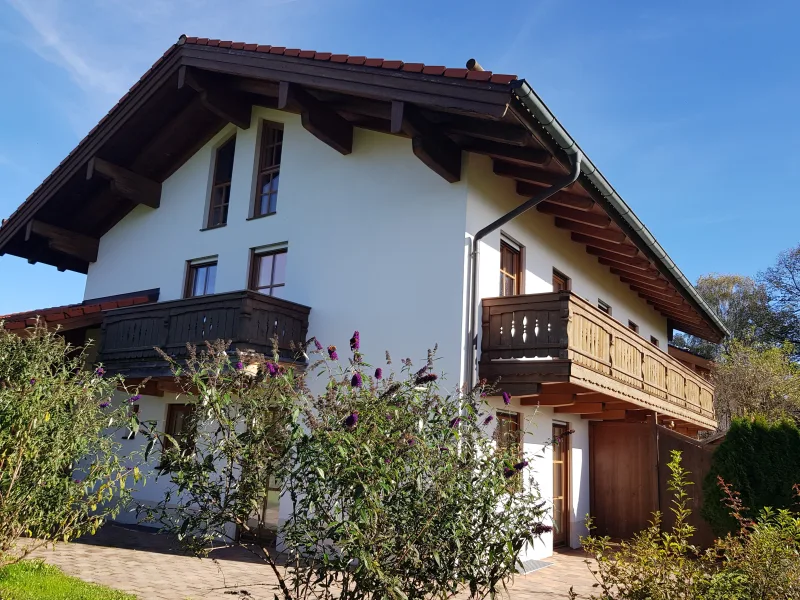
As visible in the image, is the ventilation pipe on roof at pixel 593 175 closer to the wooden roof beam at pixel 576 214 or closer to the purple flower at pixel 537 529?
the wooden roof beam at pixel 576 214

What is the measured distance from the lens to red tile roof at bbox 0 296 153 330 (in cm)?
1083

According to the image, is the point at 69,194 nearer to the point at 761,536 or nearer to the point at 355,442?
the point at 355,442

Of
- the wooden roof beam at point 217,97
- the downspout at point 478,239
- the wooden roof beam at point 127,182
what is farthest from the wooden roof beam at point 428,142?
the wooden roof beam at point 127,182

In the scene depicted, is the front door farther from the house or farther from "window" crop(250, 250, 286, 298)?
"window" crop(250, 250, 286, 298)

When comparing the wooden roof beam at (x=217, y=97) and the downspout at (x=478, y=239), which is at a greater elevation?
the wooden roof beam at (x=217, y=97)

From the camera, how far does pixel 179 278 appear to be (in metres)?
12.8

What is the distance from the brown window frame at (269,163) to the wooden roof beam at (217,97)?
43 centimetres

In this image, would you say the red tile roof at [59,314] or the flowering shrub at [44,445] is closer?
the flowering shrub at [44,445]

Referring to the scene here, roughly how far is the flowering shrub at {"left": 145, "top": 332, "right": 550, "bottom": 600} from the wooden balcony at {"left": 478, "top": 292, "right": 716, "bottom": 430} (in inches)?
171

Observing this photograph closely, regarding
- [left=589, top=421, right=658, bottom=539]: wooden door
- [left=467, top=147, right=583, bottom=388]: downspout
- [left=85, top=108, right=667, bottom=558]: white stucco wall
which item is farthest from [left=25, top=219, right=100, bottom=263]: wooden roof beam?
[left=589, top=421, right=658, bottom=539]: wooden door

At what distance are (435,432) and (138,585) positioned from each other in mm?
4537

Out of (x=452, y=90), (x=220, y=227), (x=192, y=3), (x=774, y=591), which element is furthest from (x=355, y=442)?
(x=220, y=227)

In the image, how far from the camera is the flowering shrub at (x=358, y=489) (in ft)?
12.8

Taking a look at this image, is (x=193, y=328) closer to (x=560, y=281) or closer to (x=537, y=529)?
(x=560, y=281)
